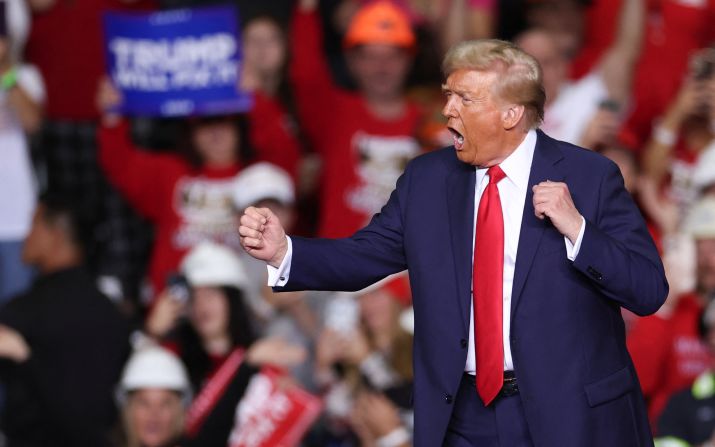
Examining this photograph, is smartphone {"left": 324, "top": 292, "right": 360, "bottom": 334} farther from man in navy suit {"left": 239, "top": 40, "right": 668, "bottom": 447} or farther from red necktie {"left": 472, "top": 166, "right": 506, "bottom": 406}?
red necktie {"left": 472, "top": 166, "right": 506, "bottom": 406}

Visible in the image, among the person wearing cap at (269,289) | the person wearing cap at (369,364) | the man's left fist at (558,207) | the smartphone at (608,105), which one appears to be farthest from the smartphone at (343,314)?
the man's left fist at (558,207)

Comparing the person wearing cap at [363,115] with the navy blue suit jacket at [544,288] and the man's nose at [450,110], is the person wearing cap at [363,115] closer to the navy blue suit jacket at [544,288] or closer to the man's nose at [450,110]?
the navy blue suit jacket at [544,288]

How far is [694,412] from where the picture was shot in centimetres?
611

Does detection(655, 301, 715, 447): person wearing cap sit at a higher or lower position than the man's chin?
lower

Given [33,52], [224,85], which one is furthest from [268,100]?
[33,52]

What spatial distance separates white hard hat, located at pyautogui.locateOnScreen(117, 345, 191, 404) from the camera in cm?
660

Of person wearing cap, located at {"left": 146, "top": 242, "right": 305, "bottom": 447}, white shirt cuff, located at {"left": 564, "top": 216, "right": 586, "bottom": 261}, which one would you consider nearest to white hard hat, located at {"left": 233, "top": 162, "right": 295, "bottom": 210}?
person wearing cap, located at {"left": 146, "top": 242, "right": 305, "bottom": 447}

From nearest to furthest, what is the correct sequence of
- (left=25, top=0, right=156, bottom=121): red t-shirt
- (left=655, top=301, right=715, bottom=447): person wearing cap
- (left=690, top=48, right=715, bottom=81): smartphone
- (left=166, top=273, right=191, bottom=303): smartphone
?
(left=655, top=301, right=715, bottom=447): person wearing cap → (left=166, top=273, right=191, bottom=303): smartphone → (left=690, top=48, right=715, bottom=81): smartphone → (left=25, top=0, right=156, bottom=121): red t-shirt

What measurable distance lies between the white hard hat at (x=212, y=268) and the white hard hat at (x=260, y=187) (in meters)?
0.48

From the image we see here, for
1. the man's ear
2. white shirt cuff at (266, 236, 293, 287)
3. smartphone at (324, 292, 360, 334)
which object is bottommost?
smartphone at (324, 292, 360, 334)

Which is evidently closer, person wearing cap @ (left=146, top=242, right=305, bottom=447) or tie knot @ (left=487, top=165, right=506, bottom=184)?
tie knot @ (left=487, top=165, right=506, bottom=184)

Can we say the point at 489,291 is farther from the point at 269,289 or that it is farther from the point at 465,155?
the point at 269,289

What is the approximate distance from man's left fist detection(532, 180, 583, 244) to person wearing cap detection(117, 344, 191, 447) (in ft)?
9.37

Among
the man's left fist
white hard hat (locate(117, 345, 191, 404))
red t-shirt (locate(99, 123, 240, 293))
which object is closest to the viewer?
the man's left fist
